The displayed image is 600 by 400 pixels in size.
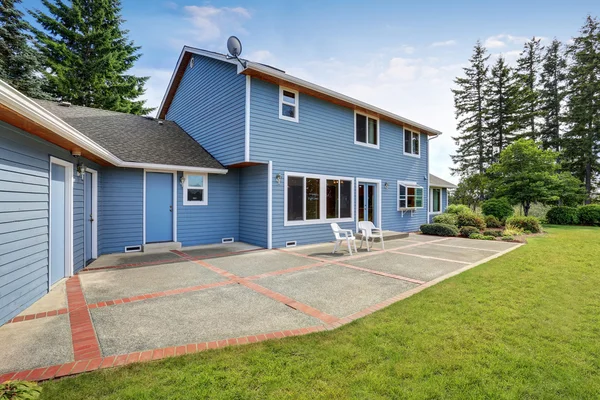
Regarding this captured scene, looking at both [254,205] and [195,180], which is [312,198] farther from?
[195,180]

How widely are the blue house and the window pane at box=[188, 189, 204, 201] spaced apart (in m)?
0.03

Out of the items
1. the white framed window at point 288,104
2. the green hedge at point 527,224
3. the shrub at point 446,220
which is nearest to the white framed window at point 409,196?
the shrub at point 446,220

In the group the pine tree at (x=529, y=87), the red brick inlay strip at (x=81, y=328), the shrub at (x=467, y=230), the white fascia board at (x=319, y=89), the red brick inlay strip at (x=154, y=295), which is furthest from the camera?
the pine tree at (x=529, y=87)

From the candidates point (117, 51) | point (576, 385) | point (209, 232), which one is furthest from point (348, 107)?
point (117, 51)

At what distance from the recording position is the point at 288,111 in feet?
30.3

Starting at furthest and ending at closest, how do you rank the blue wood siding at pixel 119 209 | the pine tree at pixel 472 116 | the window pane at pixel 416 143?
the pine tree at pixel 472 116 < the window pane at pixel 416 143 < the blue wood siding at pixel 119 209

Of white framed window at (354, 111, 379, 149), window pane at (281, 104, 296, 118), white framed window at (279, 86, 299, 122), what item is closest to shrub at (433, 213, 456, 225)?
white framed window at (354, 111, 379, 149)

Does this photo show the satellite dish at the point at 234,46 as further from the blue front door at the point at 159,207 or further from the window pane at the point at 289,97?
the blue front door at the point at 159,207

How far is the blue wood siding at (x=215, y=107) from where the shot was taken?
8.75 m

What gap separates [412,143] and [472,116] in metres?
18.9

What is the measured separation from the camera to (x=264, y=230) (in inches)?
348

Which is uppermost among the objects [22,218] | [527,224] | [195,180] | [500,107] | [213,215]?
[500,107]

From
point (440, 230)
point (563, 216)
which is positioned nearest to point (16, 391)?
point (440, 230)

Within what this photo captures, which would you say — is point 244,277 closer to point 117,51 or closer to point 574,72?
point 117,51
